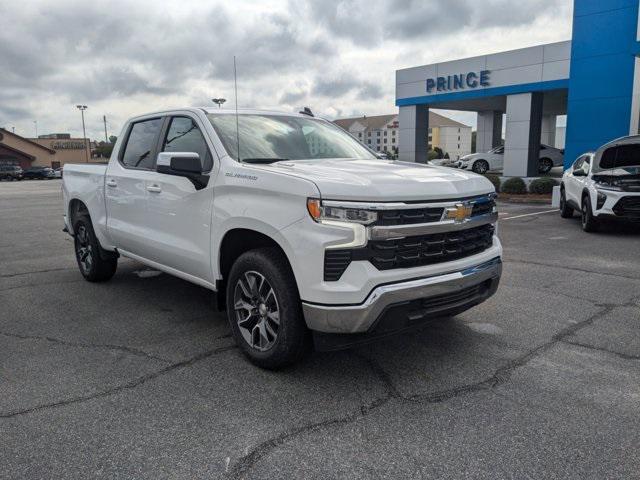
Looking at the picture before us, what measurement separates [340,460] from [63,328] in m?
3.28

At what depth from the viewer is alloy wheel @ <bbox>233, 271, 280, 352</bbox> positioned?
374 cm

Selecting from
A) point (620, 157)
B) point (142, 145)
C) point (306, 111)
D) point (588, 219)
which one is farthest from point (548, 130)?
point (142, 145)

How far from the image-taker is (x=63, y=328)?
4949 mm

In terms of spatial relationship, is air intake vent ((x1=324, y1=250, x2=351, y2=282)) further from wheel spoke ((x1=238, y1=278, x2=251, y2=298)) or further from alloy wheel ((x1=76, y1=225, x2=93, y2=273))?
alloy wheel ((x1=76, y1=225, x2=93, y2=273))

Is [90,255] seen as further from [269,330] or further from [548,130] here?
[548,130]

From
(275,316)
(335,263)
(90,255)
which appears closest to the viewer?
(335,263)

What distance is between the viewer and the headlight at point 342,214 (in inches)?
130

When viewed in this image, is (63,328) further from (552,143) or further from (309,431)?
(552,143)

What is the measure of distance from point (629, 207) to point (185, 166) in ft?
27.0

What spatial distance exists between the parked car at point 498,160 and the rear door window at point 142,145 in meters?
22.7

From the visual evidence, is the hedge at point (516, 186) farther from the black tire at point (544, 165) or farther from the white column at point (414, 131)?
the white column at point (414, 131)

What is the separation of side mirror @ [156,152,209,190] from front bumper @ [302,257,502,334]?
145 cm

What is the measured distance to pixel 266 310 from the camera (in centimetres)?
378

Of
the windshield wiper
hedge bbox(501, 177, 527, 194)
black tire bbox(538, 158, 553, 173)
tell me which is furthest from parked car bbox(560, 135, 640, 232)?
black tire bbox(538, 158, 553, 173)
